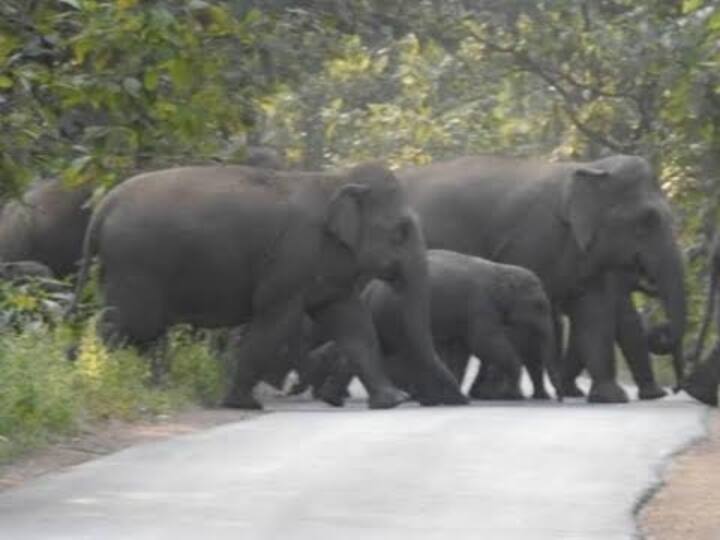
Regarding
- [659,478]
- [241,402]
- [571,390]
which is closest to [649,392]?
[571,390]

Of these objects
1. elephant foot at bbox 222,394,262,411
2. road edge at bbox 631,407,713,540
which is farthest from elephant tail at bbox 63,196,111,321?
road edge at bbox 631,407,713,540

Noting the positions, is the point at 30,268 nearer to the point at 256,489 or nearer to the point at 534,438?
the point at 534,438

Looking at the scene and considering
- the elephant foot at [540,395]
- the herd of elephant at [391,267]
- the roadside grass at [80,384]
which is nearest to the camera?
the roadside grass at [80,384]

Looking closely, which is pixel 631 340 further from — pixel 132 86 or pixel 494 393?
pixel 132 86

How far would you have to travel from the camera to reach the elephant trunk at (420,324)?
20484 millimetres

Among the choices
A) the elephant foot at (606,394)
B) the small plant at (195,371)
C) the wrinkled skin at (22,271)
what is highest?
the wrinkled skin at (22,271)

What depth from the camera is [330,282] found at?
2056 centimetres

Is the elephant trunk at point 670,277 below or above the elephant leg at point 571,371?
above

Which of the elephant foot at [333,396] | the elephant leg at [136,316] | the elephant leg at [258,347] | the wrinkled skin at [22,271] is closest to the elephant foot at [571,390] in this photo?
the elephant foot at [333,396]

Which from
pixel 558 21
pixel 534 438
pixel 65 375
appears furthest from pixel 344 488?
pixel 558 21

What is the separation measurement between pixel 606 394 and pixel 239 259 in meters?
3.06

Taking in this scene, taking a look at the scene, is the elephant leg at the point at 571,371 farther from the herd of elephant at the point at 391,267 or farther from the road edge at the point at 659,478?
the road edge at the point at 659,478

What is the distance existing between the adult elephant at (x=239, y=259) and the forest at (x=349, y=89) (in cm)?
40

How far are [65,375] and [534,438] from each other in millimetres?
2843
